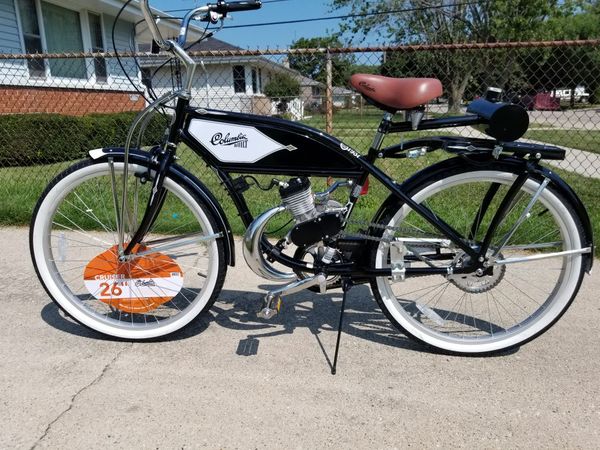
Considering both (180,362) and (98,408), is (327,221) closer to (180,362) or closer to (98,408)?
(180,362)

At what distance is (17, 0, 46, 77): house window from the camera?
11086 mm

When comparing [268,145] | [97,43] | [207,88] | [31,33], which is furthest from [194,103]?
Result: [97,43]

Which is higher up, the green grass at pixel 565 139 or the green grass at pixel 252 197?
the green grass at pixel 252 197

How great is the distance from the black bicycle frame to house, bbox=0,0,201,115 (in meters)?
7.60

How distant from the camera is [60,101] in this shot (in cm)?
1102

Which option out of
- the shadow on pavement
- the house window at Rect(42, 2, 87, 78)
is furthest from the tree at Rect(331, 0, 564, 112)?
the shadow on pavement

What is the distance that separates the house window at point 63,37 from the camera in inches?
468

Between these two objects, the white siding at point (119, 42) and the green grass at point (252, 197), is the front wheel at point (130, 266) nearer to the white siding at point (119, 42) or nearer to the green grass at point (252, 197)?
the green grass at point (252, 197)

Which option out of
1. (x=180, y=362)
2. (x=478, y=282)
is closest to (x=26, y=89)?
(x=180, y=362)

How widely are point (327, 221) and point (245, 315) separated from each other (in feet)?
3.06

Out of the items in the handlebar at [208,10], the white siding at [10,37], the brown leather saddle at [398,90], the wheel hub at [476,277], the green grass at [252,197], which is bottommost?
the green grass at [252,197]

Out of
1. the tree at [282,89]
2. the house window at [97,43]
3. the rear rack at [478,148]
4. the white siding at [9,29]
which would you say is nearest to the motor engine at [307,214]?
the rear rack at [478,148]

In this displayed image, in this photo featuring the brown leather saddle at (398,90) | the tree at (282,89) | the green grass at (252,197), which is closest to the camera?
the brown leather saddle at (398,90)

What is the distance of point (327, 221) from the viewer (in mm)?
2260
